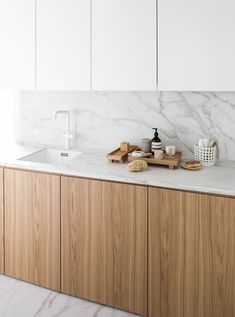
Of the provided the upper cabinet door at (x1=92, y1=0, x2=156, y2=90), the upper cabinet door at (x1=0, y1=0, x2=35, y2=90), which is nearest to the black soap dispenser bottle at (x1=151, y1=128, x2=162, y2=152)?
the upper cabinet door at (x1=92, y1=0, x2=156, y2=90)

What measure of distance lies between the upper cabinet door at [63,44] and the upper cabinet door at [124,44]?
73 mm

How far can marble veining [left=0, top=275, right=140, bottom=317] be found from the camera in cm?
242

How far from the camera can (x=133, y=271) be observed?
233cm

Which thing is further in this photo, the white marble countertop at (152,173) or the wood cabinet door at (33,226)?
the wood cabinet door at (33,226)

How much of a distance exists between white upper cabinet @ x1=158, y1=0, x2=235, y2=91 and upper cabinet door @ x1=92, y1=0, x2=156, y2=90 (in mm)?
70

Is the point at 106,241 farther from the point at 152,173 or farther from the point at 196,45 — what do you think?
the point at 196,45

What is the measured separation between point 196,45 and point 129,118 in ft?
2.67

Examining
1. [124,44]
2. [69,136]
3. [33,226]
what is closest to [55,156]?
[69,136]

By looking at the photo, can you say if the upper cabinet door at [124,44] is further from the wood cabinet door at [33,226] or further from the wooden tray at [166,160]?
the wood cabinet door at [33,226]

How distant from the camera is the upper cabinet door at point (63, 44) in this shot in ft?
8.05

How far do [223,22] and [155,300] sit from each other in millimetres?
1677

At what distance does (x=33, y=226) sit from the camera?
2594 mm

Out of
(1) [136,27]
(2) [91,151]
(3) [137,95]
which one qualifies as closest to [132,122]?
(3) [137,95]

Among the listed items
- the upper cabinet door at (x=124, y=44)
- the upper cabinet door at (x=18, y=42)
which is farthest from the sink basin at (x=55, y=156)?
the upper cabinet door at (x=124, y=44)
